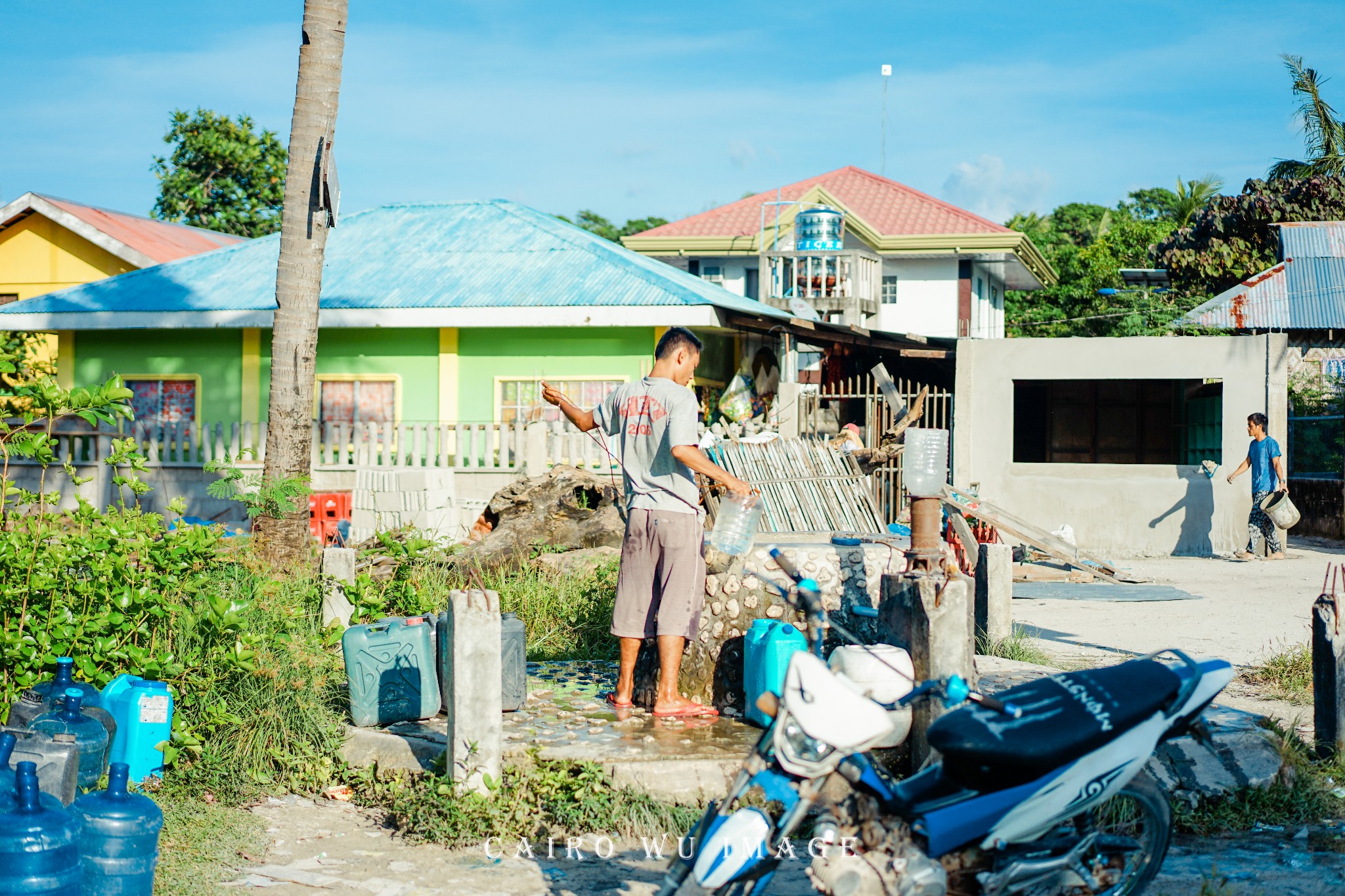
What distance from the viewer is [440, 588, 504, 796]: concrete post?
491 cm

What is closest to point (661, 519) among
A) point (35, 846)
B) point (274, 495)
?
point (35, 846)

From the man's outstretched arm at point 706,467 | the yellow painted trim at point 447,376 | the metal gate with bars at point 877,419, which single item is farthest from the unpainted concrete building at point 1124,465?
the man's outstretched arm at point 706,467

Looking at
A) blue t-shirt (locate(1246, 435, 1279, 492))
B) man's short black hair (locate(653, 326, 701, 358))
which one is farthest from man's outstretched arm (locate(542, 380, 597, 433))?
blue t-shirt (locate(1246, 435, 1279, 492))

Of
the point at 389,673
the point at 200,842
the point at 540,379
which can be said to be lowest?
the point at 200,842

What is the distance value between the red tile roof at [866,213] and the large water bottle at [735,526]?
966 inches

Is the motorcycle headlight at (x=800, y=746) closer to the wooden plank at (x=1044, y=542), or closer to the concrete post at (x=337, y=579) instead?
the concrete post at (x=337, y=579)

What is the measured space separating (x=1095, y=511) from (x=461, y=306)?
31.2 ft

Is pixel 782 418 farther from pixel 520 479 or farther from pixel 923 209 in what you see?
pixel 923 209

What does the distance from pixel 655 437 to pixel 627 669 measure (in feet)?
4.03

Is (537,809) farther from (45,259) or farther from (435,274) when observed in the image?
(45,259)

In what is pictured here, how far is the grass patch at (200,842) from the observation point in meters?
4.32

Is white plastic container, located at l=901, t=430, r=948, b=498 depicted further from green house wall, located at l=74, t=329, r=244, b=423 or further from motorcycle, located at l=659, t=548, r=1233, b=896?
green house wall, located at l=74, t=329, r=244, b=423

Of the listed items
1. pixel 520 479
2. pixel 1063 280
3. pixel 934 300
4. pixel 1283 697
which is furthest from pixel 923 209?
pixel 1283 697

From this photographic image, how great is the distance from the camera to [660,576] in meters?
5.69
